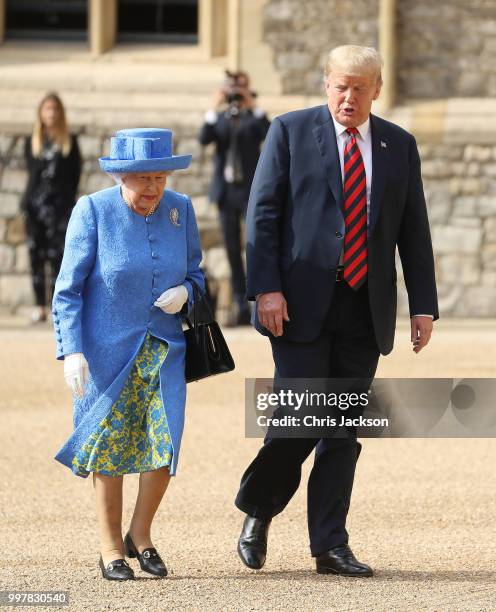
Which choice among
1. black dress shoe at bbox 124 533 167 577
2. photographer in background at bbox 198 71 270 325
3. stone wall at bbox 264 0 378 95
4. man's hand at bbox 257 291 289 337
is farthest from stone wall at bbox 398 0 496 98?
black dress shoe at bbox 124 533 167 577

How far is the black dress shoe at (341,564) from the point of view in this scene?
531cm

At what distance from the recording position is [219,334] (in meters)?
5.42

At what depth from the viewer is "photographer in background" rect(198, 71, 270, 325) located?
39.8ft

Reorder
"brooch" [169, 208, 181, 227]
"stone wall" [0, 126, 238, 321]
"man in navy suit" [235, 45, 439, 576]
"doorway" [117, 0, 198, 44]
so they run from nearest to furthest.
A: "man in navy suit" [235, 45, 439, 576]
"brooch" [169, 208, 181, 227]
"stone wall" [0, 126, 238, 321]
"doorway" [117, 0, 198, 44]

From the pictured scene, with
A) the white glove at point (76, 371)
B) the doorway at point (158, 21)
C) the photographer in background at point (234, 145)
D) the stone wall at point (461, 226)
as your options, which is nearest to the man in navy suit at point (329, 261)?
the white glove at point (76, 371)

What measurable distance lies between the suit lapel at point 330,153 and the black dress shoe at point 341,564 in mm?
1079

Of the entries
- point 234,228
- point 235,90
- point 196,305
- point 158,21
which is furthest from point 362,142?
point 158,21

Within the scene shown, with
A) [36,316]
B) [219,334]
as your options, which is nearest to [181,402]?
[219,334]

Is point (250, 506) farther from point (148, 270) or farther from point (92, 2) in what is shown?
point (92, 2)

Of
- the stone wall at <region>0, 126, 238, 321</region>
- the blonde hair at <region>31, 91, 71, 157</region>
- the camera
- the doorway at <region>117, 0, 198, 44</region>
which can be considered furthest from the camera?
the doorway at <region>117, 0, 198, 44</region>

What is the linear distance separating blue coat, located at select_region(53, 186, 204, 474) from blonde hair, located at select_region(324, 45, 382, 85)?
0.77 m

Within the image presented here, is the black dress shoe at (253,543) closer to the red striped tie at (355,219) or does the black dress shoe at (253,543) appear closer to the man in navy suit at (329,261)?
the man in navy suit at (329,261)

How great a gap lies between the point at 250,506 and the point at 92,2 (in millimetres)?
8927

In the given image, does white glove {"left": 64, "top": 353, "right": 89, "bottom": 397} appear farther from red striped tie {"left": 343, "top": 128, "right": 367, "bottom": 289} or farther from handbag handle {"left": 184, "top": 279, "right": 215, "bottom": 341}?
red striped tie {"left": 343, "top": 128, "right": 367, "bottom": 289}
